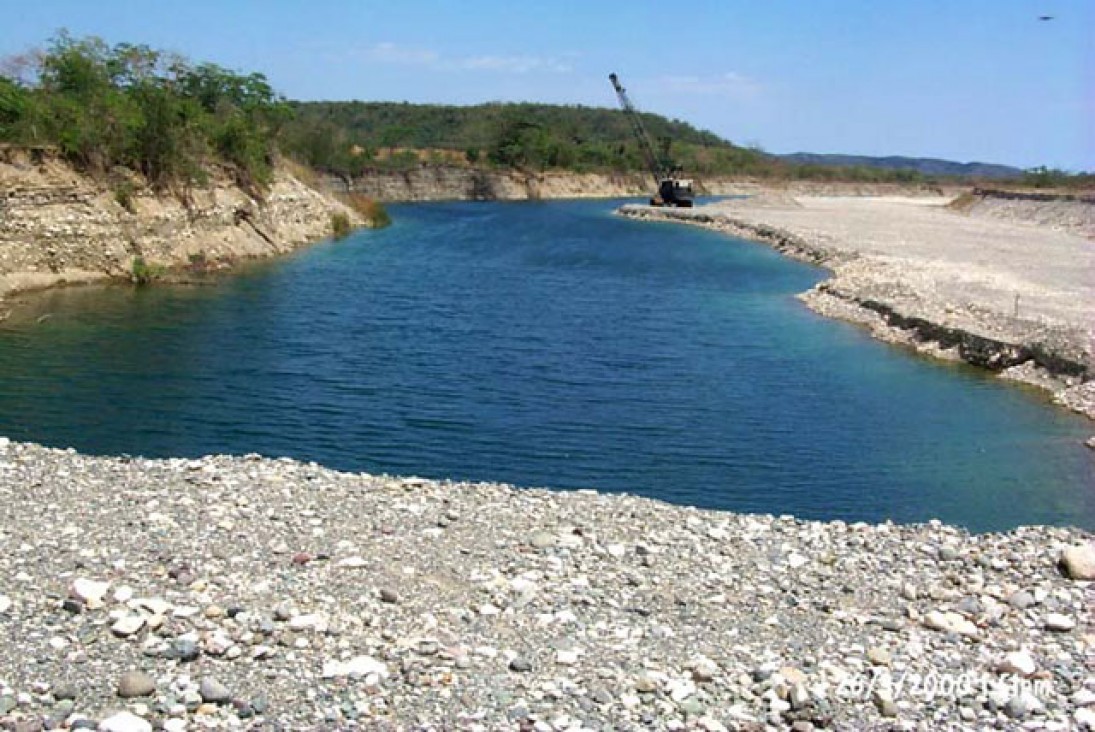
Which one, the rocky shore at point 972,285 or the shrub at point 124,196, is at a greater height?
the shrub at point 124,196

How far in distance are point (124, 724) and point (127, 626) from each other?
4.64 feet

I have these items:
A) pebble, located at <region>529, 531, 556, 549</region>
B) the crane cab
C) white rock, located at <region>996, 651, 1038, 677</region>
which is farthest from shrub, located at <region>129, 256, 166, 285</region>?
the crane cab

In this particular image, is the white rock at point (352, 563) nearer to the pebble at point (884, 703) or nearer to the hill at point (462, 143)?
the pebble at point (884, 703)

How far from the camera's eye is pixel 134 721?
25.5ft

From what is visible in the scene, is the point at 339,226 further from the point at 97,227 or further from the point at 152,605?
the point at 152,605

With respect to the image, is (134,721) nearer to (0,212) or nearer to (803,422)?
(803,422)

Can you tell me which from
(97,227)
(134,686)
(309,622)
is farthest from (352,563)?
(97,227)

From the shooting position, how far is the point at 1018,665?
9234 mm

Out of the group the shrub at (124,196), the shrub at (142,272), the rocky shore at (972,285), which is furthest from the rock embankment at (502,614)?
the shrub at (124,196)

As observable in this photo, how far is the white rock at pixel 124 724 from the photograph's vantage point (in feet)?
25.2

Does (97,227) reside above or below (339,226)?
above

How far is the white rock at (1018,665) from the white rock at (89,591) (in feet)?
26.3

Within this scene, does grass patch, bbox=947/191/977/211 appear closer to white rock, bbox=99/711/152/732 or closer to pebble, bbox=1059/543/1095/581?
pebble, bbox=1059/543/1095/581

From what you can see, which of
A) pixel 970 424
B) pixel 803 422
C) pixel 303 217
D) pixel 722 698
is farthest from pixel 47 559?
pixel 303 217
